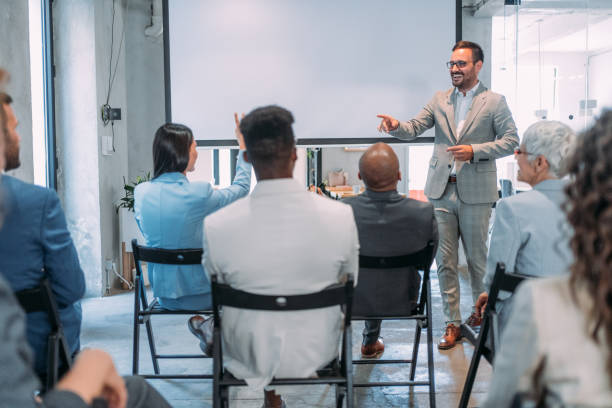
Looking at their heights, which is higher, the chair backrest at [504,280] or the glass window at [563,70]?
the glass window at [563,70]

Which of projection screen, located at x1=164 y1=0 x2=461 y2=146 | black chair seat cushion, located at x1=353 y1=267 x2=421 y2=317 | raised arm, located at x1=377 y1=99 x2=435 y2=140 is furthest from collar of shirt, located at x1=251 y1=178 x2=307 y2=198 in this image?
projection screen, located at x1=164 y1=0 x2=461 y2=146

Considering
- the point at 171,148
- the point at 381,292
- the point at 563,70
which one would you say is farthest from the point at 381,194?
the point at 563,70

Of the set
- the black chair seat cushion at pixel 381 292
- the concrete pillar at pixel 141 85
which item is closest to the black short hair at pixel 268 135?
the black chair seat cushion at pixel 381 292

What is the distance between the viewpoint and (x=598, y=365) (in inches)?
30.9

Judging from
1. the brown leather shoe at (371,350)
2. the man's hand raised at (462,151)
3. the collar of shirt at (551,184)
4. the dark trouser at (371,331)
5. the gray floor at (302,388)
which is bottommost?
the gray floor at (302,388)

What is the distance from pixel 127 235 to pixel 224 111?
5.23 ft

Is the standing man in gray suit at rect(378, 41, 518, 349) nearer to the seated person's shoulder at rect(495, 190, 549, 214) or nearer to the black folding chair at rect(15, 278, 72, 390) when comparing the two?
the seated person's shoulder at rect(495, 190, 549, 214)

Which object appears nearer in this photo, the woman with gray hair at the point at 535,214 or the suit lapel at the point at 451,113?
the woman with gray hair at the point at 535,214

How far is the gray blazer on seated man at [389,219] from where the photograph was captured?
7.73ft

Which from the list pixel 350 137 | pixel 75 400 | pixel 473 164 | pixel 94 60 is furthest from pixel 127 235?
pixel 75 400

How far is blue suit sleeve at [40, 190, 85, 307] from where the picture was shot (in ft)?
5.72

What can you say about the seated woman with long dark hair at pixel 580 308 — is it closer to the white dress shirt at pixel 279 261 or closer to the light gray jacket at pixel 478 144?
the white dress shirt at pixel 279 261

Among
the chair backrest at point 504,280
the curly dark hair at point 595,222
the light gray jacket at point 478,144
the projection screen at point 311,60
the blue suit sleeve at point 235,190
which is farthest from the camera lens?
the projection screen at point 311,60

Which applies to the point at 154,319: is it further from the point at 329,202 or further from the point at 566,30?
the point at 566,30
